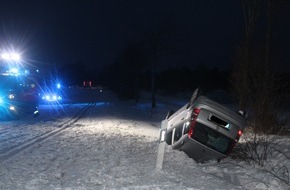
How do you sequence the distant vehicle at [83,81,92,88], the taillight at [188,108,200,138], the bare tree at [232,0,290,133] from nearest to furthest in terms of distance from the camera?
1. the taillight at [188,108,200,138]
2. the bare tree at [232,0,290,133]
3. the distant vehicle at [83,81,92,88]

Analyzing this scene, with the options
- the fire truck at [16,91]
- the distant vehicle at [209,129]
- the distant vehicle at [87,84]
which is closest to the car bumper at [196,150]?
the distant vehicle at [209,129]

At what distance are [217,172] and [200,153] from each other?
604 mm

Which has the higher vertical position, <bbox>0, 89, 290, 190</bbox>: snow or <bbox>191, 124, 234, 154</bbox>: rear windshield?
<bbox>191, 124, 234, 154</bbox>: rear windshield

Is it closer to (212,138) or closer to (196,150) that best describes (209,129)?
(212,138)

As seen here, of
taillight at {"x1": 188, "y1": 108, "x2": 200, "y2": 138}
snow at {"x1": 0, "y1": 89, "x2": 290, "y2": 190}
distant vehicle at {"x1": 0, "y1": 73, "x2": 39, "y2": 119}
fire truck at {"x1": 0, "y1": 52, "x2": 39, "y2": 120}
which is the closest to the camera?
snow at {"x1": 0, "y1": 89, "x2": 290, "y2": 190}

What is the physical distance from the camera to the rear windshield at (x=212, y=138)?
9656 millimetres

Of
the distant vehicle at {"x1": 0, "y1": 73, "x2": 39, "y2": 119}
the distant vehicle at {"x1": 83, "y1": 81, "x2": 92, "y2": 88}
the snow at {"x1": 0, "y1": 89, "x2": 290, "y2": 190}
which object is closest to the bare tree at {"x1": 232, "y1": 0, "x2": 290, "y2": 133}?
the snow at {"x1": 0, "y1": 89, "x2": 290, "y2": 190}

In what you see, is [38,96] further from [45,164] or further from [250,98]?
[45,164]

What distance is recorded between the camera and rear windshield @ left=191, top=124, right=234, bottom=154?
9.66m

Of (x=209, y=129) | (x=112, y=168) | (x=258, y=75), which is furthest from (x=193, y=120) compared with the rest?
(x=258, y=75)

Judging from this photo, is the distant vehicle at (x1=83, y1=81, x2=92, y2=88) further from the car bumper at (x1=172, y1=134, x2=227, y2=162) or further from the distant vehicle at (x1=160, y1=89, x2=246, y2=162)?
the distant vehicle at (x1=160, y1=89, x2=246, y2=162)

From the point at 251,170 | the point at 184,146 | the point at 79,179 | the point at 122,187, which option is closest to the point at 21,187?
the point at 79,179

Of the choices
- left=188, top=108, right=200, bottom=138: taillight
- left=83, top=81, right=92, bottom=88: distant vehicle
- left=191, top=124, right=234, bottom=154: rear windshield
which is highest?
left=188, top=108, right=200, bottom=138: taillight

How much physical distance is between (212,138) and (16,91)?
14677 millimetres
